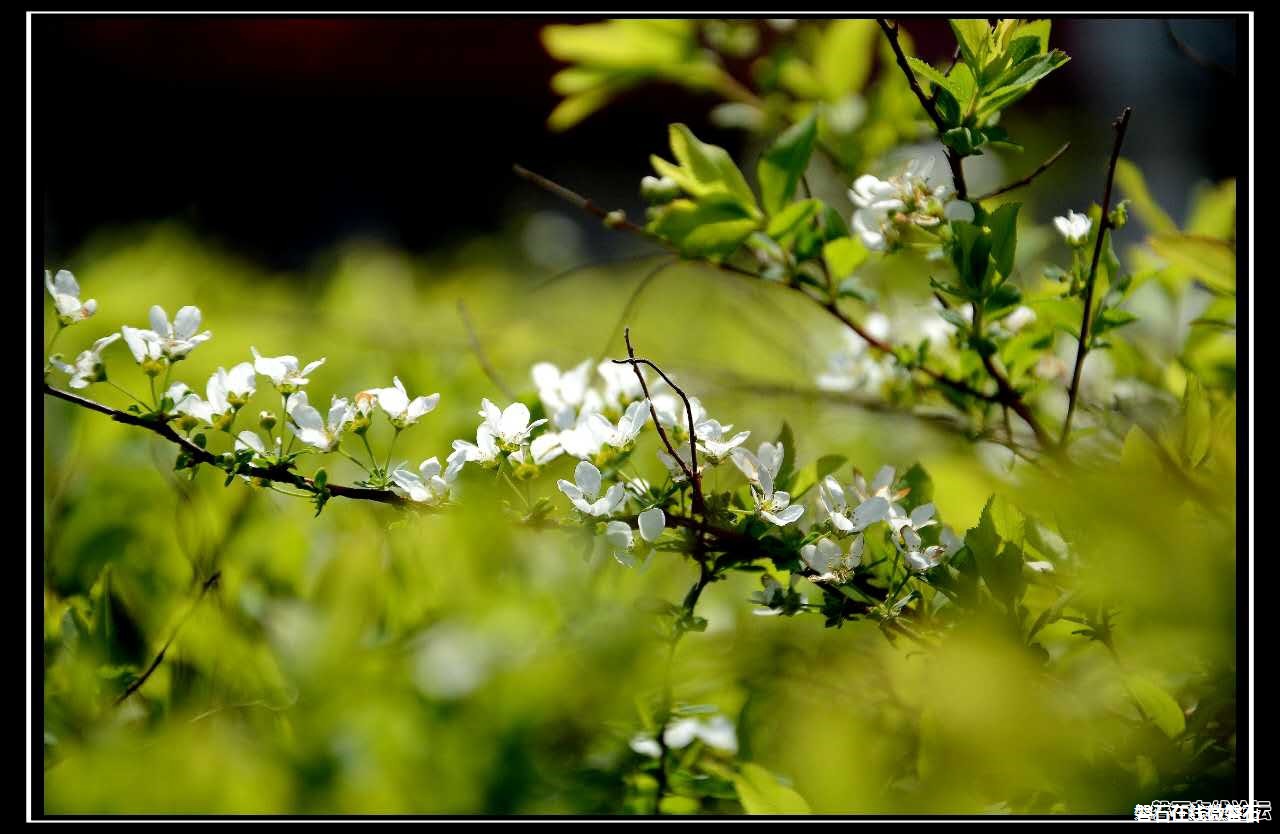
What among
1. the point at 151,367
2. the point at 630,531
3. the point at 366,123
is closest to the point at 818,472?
the point at 630,531

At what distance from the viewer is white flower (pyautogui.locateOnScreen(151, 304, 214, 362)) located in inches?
19.6

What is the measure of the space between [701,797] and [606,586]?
226 millimetres

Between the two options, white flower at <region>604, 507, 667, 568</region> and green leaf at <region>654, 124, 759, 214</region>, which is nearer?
white flower at <region>604, 507, 667, 568</region>

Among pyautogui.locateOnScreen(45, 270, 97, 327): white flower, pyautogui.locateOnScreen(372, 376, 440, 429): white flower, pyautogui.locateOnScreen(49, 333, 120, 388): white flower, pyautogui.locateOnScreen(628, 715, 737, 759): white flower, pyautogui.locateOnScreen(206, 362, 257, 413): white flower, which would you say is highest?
pyautogui.locateOnScreen(45, 270, 97, 327): white flower

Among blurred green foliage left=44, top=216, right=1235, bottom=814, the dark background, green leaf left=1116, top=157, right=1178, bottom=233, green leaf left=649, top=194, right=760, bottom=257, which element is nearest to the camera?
blurred green foliage left=44, top=216, right=1235, bottom=814

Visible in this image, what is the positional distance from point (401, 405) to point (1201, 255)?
1.54 ft

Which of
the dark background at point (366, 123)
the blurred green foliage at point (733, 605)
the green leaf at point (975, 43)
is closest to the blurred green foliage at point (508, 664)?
the blurred green foliage at point (733, 605)

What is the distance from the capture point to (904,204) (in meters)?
0.53

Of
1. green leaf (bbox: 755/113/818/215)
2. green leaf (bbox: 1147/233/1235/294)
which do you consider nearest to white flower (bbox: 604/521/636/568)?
green leaf (bbox: 755/113/818/215)

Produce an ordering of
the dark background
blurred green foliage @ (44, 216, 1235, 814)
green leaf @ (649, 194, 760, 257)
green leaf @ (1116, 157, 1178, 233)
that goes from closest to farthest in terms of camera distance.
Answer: blurred green foliage @ (44, 216, 1235, 814) < green leaf @ (649, 194, 760, 257) < green leaf @ (1116, 157, 1178, 233) < the dark background

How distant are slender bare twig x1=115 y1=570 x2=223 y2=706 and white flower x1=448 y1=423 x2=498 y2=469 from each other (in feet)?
0.79

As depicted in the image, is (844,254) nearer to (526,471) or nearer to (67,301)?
(526,471)

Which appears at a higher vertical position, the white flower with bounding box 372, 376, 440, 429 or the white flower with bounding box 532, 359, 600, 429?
the white flower with bounding box 532, 359, 600, 429

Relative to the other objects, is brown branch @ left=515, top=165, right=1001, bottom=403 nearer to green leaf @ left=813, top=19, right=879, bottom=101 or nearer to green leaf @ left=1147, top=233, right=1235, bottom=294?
green leaf @ left=1147, top=233, right=1235, bottom=294
